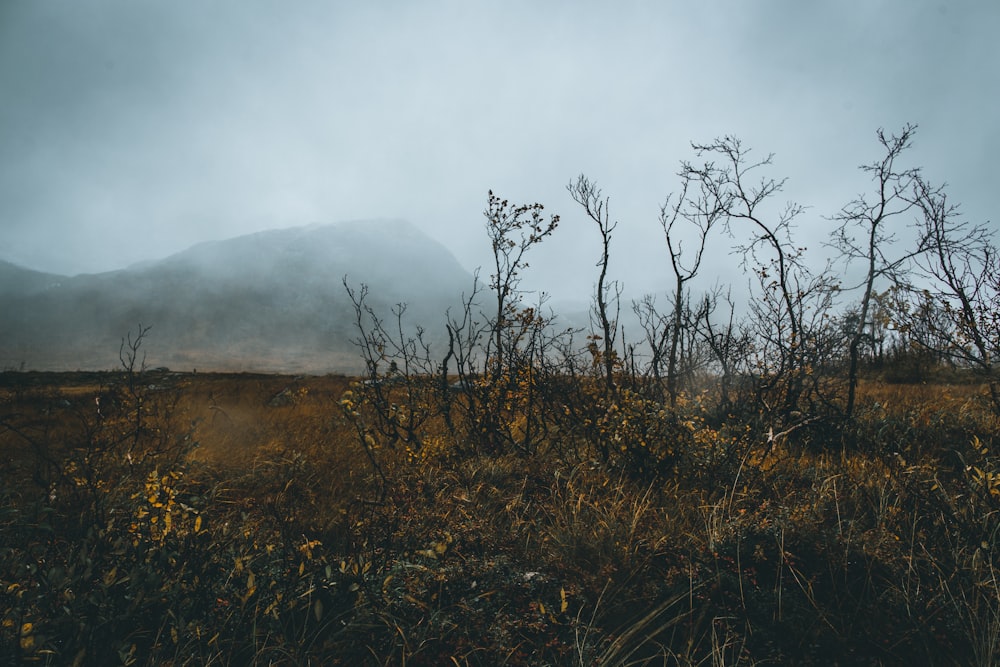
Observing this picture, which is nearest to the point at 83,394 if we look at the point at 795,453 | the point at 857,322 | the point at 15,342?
the point at 795,453

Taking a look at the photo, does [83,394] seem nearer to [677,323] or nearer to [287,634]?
[287,634]

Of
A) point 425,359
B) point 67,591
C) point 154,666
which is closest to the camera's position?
point 154,666

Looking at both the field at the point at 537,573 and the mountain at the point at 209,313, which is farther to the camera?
the mountain at the point at 209,313

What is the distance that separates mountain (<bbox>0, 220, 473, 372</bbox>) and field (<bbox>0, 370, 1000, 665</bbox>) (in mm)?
108699

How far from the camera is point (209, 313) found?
153 metres

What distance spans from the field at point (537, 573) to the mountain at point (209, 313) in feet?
357

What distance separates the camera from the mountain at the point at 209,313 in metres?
123

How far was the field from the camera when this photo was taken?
1836 millimetres

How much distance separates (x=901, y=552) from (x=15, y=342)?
176m

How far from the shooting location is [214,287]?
550ft

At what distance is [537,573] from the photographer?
94.3 inches

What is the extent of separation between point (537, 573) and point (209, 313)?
183331 mm

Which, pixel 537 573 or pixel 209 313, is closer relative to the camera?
pixel 537 573

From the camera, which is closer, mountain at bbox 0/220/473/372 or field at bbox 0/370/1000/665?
field at bbox 0/370/1000/665
